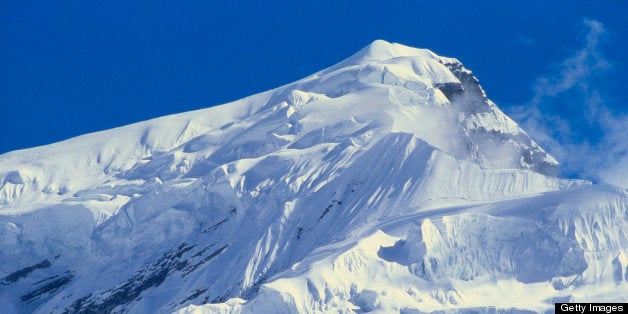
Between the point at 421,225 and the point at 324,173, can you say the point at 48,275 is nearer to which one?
the point at 324,173

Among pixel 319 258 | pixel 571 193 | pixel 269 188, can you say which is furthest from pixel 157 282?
pixel 571 193

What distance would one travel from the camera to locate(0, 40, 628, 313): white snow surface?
5285 inches

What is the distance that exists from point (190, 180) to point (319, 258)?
47854 mm

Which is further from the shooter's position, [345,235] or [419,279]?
[345,235]

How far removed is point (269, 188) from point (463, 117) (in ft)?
106

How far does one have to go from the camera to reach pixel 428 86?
197000 mm

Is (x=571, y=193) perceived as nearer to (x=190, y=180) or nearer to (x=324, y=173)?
(x=324, y=173)

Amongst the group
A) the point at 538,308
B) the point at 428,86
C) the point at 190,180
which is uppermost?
the point at 428,86

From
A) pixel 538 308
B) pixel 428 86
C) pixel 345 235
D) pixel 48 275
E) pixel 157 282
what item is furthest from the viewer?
pixel 428 86

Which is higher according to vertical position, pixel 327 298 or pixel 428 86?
pixel 428 86

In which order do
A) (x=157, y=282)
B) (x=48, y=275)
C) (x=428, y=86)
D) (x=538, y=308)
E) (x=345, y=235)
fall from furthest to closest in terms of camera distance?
(x=428, y=86) → (x=48, y=275) → (x=157, y=282) → (x=345, y=235) → (x=538, y=308)

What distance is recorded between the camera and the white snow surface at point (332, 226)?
440 ft

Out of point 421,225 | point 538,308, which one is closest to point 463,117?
point 421,225

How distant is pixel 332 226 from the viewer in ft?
519
